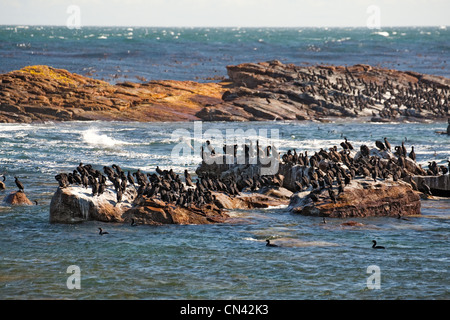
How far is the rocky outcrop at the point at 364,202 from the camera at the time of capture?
85.9ft

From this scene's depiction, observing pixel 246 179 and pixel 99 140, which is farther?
pixel 99 140

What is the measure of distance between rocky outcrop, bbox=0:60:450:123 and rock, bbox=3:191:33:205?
30.9 meters

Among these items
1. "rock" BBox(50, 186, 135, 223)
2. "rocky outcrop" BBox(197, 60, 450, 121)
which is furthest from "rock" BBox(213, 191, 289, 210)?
"rocky outcrop" BBox(197, 60, 450, 121)

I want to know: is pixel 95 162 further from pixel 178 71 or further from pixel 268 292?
pixel 178 71

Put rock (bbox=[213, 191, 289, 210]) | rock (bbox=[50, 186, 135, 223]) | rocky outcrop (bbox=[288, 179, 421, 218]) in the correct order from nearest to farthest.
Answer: rock (bbox=[50, 186, 135, 223]) → rocky outcrop (bbox=[288, 179, 421, 218]) → rock (bbox=[213, 191, 289, 210])

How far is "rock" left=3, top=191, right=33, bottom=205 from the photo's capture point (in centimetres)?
→ 2838

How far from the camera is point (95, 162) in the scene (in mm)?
40500

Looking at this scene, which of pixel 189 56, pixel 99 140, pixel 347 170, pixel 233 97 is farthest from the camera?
pixel 189 56

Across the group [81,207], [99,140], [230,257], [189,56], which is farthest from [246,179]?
[189,56]

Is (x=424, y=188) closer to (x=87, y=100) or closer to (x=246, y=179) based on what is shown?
(x=246, y=179)

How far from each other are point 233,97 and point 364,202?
40720mm

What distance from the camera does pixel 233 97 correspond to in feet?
217

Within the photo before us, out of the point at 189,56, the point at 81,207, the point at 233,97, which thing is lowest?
the point at 81,207

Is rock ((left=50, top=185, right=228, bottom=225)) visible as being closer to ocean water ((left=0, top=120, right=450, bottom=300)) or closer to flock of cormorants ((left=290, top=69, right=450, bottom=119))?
ocean water ((left=0, top=120, right=450, bottom=300))
